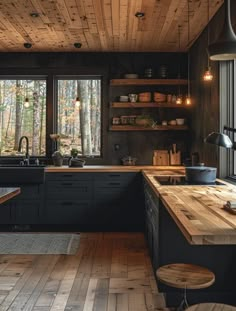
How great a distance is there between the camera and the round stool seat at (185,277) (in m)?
2.30

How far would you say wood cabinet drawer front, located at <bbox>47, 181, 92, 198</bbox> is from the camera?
5668 millimetres

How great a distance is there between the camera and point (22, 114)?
659 cm

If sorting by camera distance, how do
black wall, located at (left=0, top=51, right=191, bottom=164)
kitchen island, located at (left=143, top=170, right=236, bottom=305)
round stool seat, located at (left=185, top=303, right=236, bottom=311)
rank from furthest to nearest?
black wall, located at (left=0, top=51, right=191, bottom=164) → kitchen island, located at (left=143, top=170, right=236, bottom=305) → round stool seat, located at (left=185, top=303, right=236, bottom=311)

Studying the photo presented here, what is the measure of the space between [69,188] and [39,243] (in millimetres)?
958

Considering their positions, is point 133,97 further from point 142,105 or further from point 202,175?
point 202,175

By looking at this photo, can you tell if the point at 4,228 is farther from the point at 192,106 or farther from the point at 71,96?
the point at 192,106

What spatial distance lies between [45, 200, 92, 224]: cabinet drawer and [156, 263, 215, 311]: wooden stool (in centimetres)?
316

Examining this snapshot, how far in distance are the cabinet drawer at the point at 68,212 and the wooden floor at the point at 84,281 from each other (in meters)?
0.74

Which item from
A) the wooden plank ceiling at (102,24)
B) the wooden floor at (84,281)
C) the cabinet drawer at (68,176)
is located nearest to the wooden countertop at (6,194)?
the wooden floor at (84,281)

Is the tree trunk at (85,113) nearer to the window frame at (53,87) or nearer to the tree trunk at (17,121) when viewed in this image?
the window frame at (53,87)

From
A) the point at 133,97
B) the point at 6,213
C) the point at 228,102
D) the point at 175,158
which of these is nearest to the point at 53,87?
the point at 133,97

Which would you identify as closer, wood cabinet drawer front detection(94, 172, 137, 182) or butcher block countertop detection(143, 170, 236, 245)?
butcher block countertop detection(143, 170, 236, 245)

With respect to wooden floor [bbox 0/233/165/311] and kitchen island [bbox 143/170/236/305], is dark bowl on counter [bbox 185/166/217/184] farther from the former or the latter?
wooden floor [bbox 0/233/165/311]

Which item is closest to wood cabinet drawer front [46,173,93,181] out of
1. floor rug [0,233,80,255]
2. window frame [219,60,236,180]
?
floor rug [0,233,80,255]
